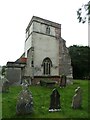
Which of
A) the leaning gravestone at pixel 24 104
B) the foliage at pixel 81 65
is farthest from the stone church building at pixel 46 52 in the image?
the foliage at pixel 81 65

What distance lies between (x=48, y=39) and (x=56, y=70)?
4.57 m

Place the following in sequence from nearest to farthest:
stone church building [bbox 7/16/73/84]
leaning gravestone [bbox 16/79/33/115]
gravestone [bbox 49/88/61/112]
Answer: leaning gravestone [bbox 16/79/33/115] < gravestone [bbox 49/88/61/112] < stone church building [bbox 7/16/73/84]

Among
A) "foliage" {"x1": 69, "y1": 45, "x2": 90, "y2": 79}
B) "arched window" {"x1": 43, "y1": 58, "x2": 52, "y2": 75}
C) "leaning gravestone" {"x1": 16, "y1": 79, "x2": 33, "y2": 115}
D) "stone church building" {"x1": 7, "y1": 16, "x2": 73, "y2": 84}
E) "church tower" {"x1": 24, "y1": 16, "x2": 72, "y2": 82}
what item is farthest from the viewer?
"foliage" {"x1": 69, "y1": 45, "x2": 90, "y2": 79}

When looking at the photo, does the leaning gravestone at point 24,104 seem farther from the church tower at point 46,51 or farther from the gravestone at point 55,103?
the church tower at point 46,51

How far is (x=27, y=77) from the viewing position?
34594mm

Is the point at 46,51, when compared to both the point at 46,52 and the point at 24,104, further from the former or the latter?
the point at 24,104

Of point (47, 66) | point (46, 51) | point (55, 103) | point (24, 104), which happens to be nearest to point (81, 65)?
point (47, 66)

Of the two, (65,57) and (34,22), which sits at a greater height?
(34,22)

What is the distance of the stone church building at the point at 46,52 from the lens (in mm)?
36000

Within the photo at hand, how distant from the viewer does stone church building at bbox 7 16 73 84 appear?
36000 mm

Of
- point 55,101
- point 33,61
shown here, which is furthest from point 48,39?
point 55,101

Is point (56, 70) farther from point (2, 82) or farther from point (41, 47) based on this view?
point (2, 82)

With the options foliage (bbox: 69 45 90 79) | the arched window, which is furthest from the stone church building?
foliage (bbox: 69 45 90 79)

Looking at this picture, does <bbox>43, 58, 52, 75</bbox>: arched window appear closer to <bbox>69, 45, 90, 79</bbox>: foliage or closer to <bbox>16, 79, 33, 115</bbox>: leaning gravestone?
<bbox>69, 45, 90, 79</bbox>: foliage
